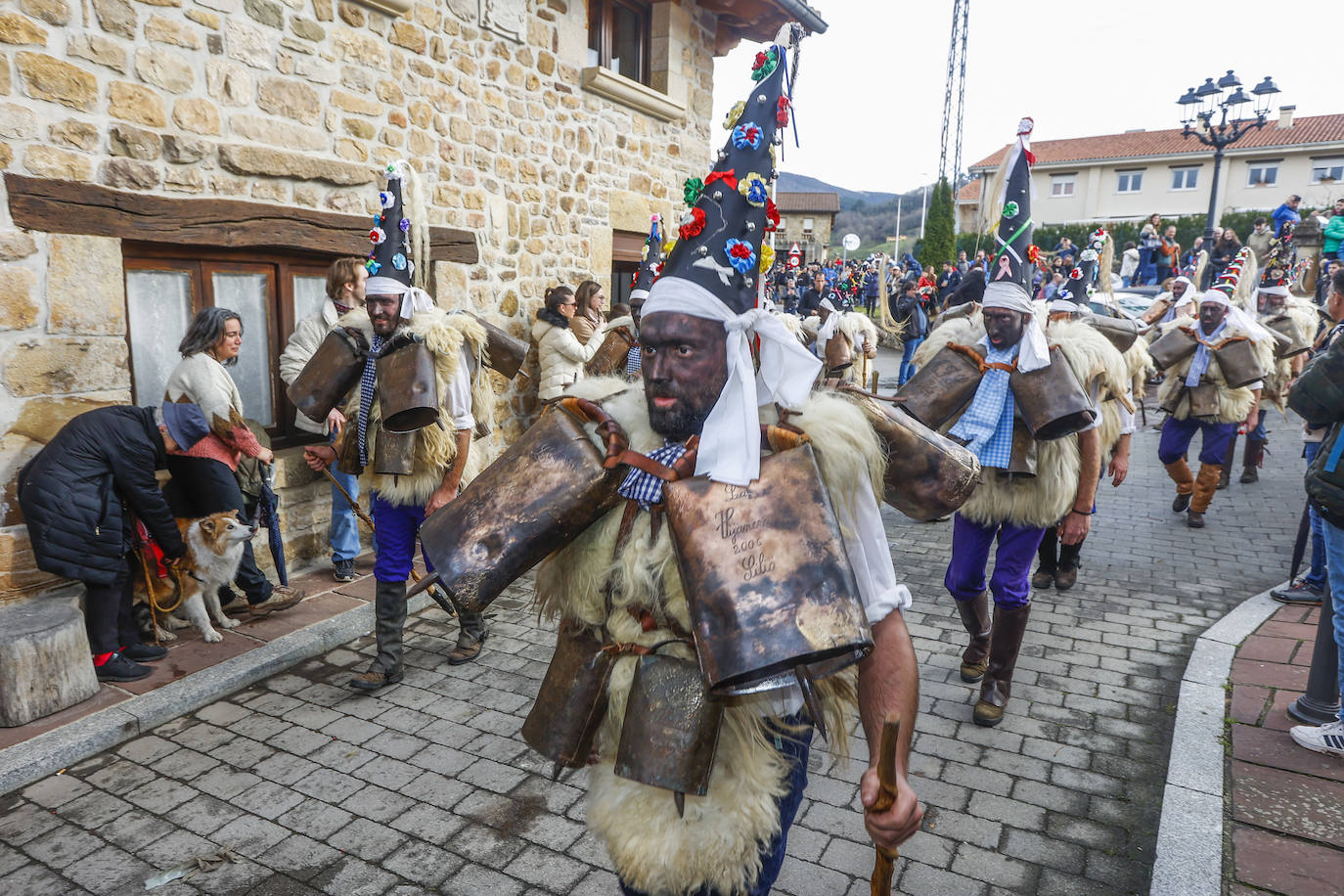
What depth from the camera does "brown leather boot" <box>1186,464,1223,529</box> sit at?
302 inches

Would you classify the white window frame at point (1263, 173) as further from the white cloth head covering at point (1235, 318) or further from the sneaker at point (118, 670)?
the sneaker at point (118, 670)

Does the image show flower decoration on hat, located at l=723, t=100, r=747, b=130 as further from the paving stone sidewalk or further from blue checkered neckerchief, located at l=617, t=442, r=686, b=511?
the paving stone sidewalk

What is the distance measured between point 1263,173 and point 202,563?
55316 millimetres

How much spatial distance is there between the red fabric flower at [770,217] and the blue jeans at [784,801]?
118 centimetres

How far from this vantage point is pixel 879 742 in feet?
5.47

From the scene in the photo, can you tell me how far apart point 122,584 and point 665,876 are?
389 cm

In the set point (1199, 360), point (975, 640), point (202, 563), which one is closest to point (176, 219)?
point (202, 563)

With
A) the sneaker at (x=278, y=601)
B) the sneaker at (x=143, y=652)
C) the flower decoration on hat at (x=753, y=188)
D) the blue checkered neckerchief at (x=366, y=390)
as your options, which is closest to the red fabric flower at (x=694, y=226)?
the flower decoration on hat at (x=753, y=188)

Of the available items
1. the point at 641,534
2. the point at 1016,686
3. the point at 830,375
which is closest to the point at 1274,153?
the point at 830,375

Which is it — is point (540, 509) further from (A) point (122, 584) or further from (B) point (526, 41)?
(B) point (526, 41)

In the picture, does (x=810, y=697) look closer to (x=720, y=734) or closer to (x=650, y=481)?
(x=720, y=734)

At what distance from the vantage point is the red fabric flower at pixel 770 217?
6.35 ft

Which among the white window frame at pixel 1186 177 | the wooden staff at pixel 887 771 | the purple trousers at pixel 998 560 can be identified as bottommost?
the purple trousers at pixel 998 560

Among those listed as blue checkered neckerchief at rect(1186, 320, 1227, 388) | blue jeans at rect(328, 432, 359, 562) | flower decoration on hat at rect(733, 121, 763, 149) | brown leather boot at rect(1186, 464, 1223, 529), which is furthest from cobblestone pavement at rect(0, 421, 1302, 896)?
blue checkered neckerchief at rect(1186, 320, 1227, 388)
